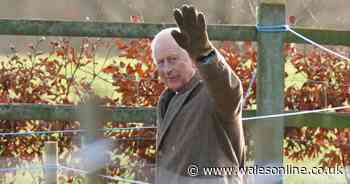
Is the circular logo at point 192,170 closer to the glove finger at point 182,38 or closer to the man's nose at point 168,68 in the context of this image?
the man's nose at point 168,68

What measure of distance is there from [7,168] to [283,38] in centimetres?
171

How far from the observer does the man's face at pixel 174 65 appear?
9.74ft

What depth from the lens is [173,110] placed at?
299 cm

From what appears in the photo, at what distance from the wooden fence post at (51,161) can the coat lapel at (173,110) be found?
112cm

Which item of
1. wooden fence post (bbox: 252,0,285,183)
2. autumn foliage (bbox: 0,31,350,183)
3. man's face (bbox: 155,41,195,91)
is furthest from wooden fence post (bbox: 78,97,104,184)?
autumn foliage (bbox: 0,31,350,183)

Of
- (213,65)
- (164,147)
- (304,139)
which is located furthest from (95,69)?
(213,65)

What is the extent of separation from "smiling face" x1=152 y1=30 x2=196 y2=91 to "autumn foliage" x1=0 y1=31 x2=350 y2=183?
1.71 m

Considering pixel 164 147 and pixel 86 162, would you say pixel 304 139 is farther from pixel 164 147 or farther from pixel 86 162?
pixel 86 162

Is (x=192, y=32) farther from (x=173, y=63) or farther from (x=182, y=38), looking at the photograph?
(x=173, y=63)

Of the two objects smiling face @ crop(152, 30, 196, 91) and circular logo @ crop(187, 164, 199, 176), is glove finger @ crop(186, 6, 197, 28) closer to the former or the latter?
smiling face @ crop(152, 30, 196, 91)

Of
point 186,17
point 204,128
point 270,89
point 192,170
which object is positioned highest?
point 186,17

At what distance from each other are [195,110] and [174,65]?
7.8 inches

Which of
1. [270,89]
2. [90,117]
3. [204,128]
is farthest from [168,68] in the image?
[270,89]

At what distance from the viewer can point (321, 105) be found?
5145 mm
